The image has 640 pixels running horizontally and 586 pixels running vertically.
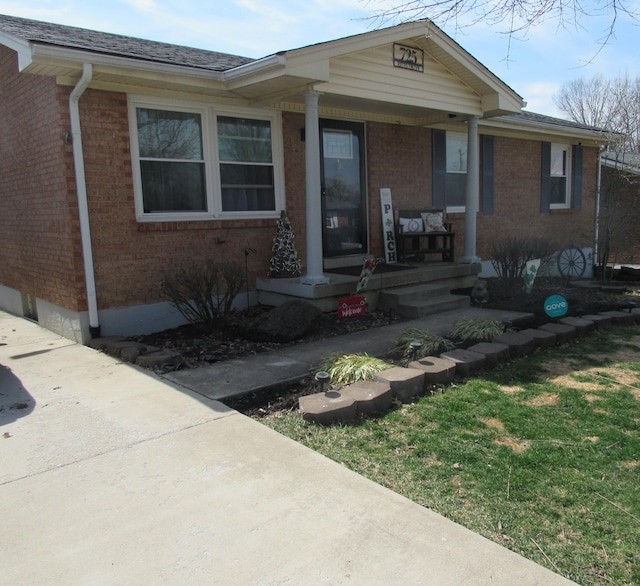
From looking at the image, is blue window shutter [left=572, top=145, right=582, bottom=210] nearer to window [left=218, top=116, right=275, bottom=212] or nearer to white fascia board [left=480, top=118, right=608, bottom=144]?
white fascia board [left=480, top=118, right=608, bottom=144]

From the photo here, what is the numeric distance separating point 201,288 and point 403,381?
3.07 meters

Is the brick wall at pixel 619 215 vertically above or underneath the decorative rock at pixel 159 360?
above

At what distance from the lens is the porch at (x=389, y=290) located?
7.37 m

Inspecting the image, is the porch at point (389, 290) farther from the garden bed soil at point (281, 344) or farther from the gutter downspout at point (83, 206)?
the gutter downspout at point (83, 206)

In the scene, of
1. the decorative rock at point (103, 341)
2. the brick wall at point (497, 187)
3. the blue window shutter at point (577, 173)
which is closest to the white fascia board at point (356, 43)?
the brick wall at point (497, 187)

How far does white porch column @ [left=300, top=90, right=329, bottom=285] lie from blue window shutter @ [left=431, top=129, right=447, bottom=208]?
4.04 m

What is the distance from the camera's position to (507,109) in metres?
9.33

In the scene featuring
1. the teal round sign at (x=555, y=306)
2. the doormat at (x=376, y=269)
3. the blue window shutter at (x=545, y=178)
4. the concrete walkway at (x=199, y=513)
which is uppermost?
the blue window shutter at (x=545, y=178)

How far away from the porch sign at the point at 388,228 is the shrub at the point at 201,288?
363 centimetres

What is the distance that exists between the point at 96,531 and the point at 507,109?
8998mm

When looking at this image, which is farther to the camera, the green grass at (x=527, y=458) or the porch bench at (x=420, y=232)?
the porch bench at (x=420, y=232)

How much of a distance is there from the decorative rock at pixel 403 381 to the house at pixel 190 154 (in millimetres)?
2844

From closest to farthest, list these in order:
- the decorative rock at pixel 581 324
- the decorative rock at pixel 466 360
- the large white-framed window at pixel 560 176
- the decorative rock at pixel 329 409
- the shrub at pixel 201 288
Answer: the decorative rock at pixel 329 409, the decorative rock at pixel 466 360, the decorative rock at pixel 581 324, the shrub at pixel 201 288, the large white-framed window at pixel 560 176

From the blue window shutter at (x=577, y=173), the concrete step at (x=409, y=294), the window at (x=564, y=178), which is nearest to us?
the concrete step at (x=409, y=294)
